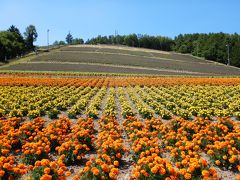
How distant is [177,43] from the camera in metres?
158

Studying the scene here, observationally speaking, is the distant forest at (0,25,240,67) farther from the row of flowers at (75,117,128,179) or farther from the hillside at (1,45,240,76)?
the row of flowers at (75,117,128,179)

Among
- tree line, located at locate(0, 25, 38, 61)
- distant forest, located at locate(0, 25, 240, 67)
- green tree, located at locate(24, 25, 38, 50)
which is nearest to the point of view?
tree line, located at locate(0, 25, 38, 61)

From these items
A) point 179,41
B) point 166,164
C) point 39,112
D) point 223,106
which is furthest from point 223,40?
point 166,164

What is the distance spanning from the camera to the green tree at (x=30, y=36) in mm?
135038

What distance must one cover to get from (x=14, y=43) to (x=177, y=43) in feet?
277

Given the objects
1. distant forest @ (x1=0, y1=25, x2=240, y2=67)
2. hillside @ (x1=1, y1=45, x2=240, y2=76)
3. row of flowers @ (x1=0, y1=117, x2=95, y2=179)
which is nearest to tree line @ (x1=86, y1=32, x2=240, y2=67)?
distant forest @ (x1=0, y1=25, x2=240, y2=67)

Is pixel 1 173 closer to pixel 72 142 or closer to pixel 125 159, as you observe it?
pixel 72 142

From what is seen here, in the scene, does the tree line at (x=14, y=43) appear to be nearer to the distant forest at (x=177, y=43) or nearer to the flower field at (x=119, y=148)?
the distant forest at (x=177, y=43)

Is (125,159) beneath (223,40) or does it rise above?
beneath

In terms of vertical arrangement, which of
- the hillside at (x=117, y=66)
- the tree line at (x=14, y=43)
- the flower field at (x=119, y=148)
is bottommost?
the flower field at (x=119, y=148)

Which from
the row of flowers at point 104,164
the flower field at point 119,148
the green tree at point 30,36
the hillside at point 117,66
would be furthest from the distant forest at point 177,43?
Answer: the row of flowers at point 104,164

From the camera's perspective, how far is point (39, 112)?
1739 cm

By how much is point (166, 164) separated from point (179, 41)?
155627mm

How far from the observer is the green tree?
135038mm
